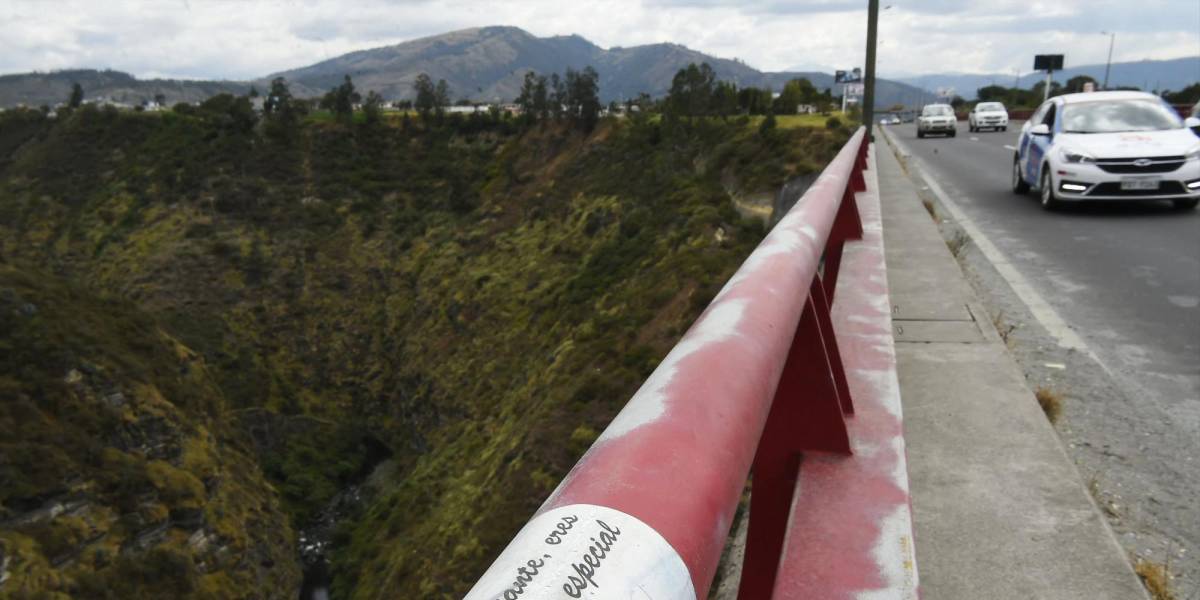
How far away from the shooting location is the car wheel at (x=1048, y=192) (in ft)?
33.6

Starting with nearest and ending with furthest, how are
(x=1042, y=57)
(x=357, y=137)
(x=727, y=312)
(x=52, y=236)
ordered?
(x=727, y=312) < (x=1042, y=57) < (x=52, y=236) < (x=357, y=137)

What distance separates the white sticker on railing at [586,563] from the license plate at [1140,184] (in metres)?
10.9

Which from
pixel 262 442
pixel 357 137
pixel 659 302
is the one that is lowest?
pixel 262 442

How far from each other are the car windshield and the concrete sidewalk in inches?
310

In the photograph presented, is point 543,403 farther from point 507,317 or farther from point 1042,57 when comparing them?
point 1042,57

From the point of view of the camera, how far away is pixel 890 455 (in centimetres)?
177

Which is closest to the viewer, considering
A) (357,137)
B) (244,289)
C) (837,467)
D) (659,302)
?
(837,467)

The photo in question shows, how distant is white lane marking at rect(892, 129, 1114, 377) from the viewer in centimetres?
496

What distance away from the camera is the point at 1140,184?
946 centimetres

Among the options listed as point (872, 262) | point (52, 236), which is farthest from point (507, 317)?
point (52, 236)

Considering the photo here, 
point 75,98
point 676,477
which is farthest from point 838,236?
point 75,98

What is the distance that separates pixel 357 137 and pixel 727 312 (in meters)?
84.5

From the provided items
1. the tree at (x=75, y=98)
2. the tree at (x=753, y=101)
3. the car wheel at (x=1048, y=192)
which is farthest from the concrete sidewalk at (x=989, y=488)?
the tree at (x=75, y=98)

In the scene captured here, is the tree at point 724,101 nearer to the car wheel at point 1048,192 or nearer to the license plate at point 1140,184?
the car wheel at point 1048,192
